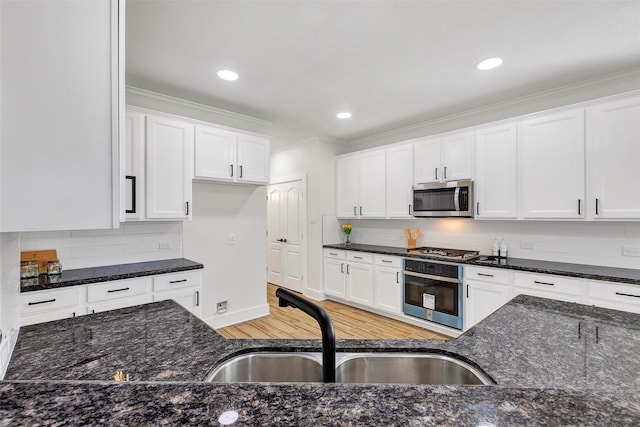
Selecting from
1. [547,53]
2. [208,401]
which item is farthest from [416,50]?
[208,401]

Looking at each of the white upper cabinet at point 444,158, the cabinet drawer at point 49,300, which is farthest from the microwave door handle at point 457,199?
the cabinet drawer at point 49,300

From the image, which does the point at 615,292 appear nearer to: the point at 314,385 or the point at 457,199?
the point at 457,199

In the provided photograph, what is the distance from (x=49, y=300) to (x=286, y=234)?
3.66 metres

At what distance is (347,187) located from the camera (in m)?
4.96

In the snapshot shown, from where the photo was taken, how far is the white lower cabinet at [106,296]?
227cm

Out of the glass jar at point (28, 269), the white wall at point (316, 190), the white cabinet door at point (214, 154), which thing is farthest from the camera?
the white wall at point (316, 190)

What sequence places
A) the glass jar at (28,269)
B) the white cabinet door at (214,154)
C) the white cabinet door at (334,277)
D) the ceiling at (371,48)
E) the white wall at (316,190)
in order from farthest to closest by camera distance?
1. the white wall at (316,190)
2. the white cabinet door at (334,277)
3. the white cabinet door at (214,154)
4. the glass jar at (28,269)
5. the ceiling at (371,48)

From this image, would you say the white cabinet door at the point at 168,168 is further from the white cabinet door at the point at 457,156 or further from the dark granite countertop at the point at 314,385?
the white cabinet door at the point at 457,156

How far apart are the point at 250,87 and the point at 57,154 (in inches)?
101

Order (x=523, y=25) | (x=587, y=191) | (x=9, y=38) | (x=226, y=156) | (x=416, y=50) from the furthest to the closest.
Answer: (x=226, y=156) < (x=587, y=191) < (x=416, y=50) < (x=523, y=25) < (x=9, y=38)

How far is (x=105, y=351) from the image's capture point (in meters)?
1.11

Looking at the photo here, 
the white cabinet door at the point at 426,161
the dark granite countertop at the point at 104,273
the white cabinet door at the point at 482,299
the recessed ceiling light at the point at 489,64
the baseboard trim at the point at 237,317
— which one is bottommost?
the baseboard trim at the point at 237,317

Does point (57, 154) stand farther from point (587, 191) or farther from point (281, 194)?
point (281, 194)

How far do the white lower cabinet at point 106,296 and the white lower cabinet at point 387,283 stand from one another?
2.29 m
